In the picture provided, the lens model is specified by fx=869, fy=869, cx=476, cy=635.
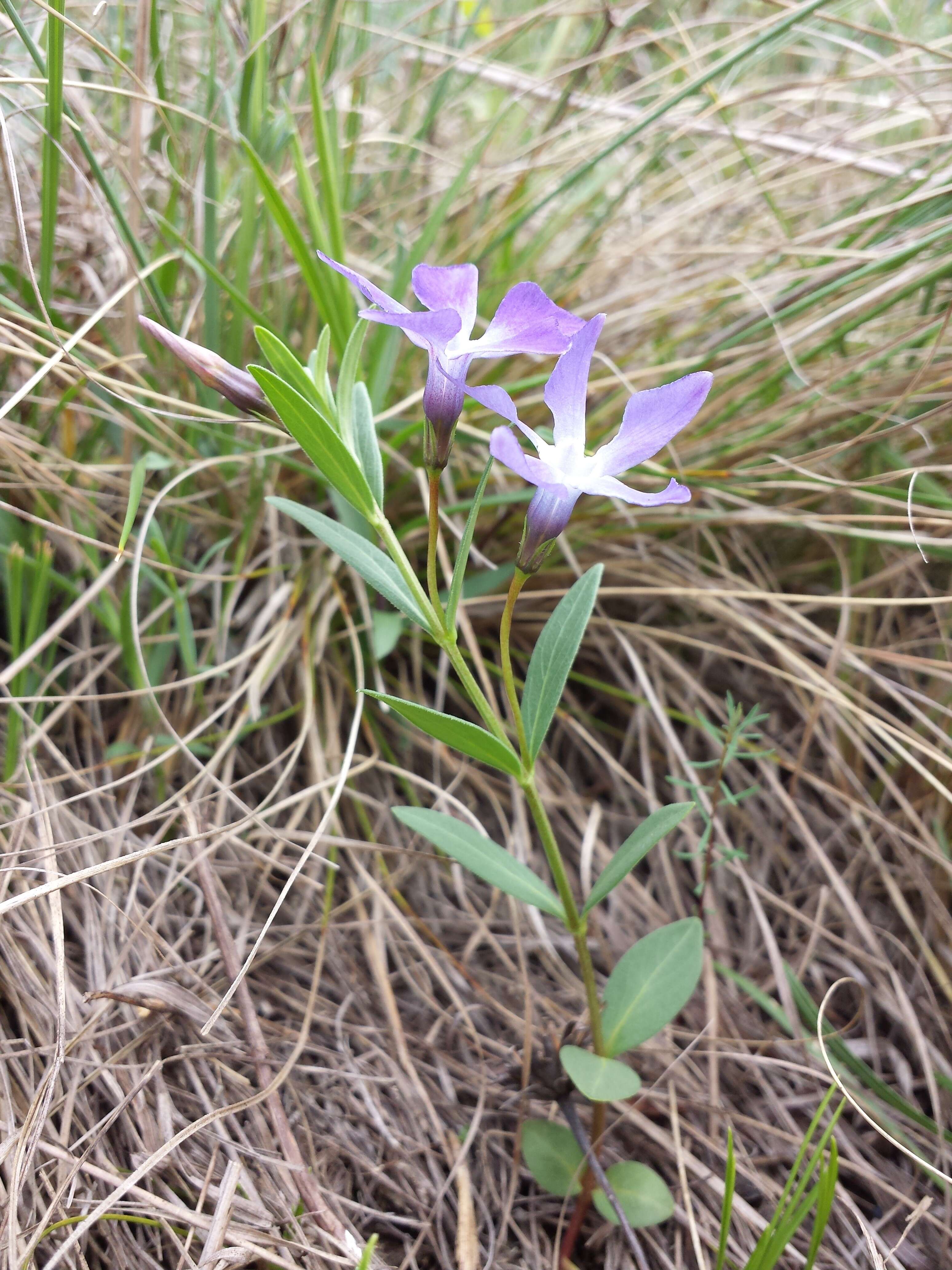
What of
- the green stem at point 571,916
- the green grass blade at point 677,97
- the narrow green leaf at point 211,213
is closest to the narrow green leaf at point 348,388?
the green stem at point 571,916

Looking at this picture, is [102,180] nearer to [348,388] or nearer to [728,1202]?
[348,388]

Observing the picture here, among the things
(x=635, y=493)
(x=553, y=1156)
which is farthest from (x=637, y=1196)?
(x=635, y=493)

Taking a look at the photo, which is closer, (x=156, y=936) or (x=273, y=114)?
(x=156, y=936)

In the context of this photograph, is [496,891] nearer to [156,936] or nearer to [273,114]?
[156,936]

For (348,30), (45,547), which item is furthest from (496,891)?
(348,30)

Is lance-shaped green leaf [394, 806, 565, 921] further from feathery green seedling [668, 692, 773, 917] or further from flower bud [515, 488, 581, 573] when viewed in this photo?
flower bud [515, 488, 581, 573]

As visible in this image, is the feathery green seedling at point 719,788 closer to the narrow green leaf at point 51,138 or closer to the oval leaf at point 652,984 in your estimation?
the oval leaf at point 652,984
